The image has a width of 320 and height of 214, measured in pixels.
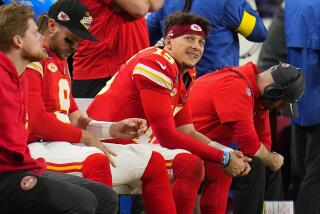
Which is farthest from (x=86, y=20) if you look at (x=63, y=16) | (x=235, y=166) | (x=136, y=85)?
(x=235, y=166)

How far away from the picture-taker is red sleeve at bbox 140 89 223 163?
498cm

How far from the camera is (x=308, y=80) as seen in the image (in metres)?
6.64

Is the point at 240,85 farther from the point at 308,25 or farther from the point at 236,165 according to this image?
the point at 308,25

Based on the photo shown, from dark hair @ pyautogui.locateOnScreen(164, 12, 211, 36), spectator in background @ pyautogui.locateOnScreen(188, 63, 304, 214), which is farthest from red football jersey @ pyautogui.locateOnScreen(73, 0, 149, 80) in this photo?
spectator in background @ pyautogui.locateOnScreen(188, 63, 304, 214)

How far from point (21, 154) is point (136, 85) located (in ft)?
4.11

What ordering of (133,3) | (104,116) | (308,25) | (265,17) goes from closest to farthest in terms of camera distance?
1. (104,116)
2. (133,3)
3. (308,25)
4. (265,17)

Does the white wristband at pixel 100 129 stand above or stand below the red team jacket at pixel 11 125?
below

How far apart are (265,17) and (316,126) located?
2158 mm

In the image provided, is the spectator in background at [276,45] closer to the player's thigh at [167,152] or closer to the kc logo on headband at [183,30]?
the kc logo on headband at [183,30]

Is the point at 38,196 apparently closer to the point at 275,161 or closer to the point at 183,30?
the point at 183,30

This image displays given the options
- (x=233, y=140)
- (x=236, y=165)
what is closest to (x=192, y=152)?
(x=236, y=165)

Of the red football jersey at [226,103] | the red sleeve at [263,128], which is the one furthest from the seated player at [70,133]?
the red sleeve at [263,128]

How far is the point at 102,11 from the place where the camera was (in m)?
5.70

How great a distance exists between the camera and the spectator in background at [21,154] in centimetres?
388
